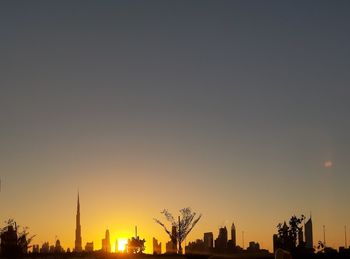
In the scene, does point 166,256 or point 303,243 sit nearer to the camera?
point 166,256

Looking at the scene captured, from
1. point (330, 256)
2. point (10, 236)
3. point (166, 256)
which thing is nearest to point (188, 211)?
point (10, 236)

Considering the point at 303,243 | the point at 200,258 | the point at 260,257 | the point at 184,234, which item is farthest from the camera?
the point at 184,234

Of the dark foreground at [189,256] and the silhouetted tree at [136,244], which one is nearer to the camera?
the dark foreground at [189,256]

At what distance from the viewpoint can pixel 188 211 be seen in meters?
111

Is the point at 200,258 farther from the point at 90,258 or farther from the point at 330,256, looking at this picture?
the point at 90,258

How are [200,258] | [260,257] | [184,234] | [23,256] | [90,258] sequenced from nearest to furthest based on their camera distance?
1. [260,257]
2. [200,258]
3. [90,258]
4. [23,256]
5. [184,234]

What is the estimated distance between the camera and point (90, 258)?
7888 centimetres

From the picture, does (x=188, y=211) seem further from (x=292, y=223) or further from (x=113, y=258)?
(x=113, y=258)

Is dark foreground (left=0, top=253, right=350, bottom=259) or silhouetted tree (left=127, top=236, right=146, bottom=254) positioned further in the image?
silhouetted tree (left=127, top=236, right=146, bottom=254)

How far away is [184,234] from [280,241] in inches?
700

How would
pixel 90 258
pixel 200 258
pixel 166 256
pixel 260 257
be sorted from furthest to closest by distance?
pixel 90 258 → pixel 166 256 → pixel 200 258 → pixel 260 257

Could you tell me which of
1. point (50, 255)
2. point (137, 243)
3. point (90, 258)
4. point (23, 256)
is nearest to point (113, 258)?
point (90, 258)

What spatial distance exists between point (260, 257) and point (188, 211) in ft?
170

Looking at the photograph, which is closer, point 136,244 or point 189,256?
point 189,256
